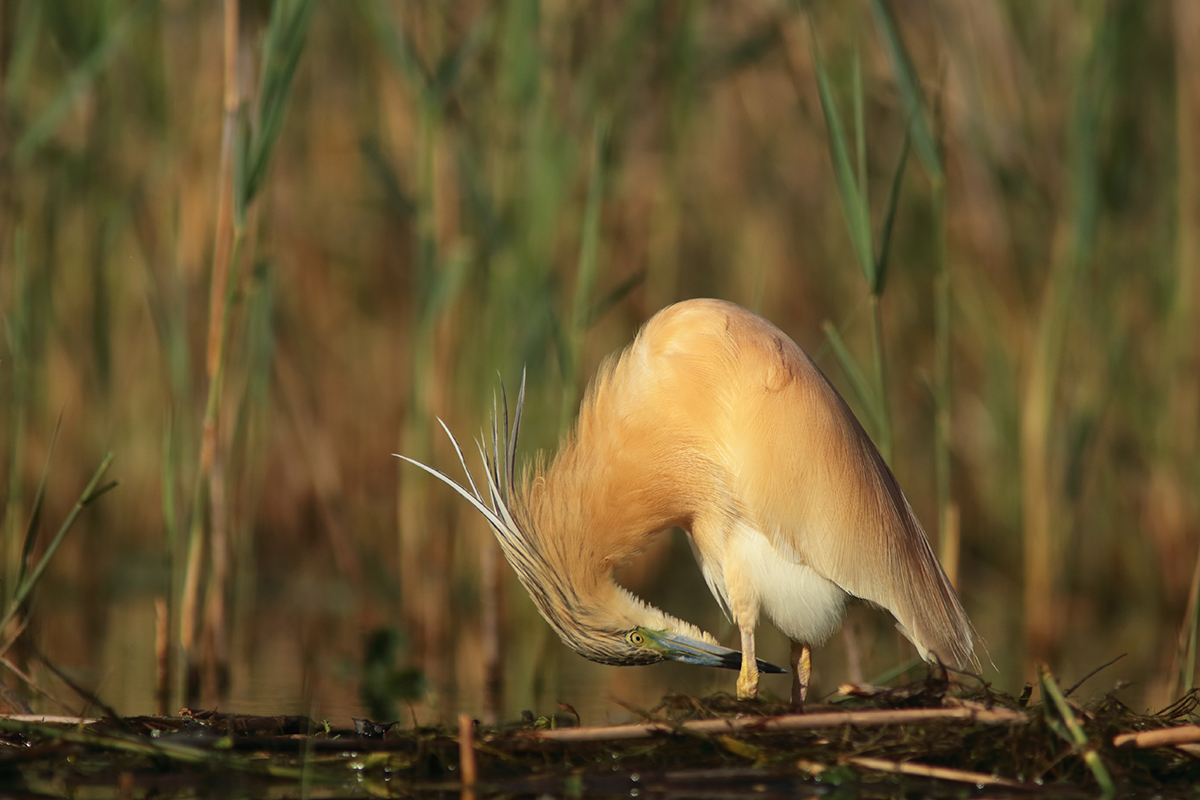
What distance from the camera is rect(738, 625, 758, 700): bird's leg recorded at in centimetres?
349

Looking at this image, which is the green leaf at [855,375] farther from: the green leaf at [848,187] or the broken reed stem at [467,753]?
the broken reed stem at [467,753]

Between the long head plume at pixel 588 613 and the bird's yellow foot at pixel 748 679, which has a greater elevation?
the long head plume at pixel 588 613

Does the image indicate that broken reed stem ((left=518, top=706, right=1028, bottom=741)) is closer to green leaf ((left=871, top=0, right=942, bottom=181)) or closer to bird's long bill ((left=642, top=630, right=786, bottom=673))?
bird's long bill ((left=642, top=630, right=786, bottom=673))

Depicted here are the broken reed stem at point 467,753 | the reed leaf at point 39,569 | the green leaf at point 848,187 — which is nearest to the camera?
the broken reed stem at point 467,753

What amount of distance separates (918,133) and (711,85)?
2.91 m

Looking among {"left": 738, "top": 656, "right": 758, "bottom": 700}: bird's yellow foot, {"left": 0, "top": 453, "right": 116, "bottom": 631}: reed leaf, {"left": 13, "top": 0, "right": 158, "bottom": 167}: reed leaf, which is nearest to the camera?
{"left": 0, "top": 453, "right": 116, "bottom": 631}: reed leaf

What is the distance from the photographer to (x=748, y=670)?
11.6 feet

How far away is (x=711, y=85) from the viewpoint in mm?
6812

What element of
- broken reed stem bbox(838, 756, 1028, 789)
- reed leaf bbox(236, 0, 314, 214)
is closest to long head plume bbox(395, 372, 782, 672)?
broken reed stem bbox(838, 756, 1028, 789)

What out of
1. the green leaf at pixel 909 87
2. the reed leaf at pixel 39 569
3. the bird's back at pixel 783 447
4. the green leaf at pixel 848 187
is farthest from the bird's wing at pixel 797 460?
the reed leaf at pixel 39 569

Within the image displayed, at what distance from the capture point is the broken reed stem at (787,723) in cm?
289

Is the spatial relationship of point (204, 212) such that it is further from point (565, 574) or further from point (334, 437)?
point (565, 574)

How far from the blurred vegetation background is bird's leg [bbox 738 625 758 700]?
614 millimetres

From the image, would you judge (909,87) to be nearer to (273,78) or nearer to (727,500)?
(727,500)
